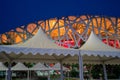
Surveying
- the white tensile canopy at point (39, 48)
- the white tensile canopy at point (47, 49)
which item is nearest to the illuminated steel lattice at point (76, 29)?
the white tensile canopy at point (47, 49)

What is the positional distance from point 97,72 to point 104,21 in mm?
35660

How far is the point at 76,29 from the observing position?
5831cm

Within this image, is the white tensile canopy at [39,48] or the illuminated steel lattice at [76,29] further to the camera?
the illuminated steel lattice at [76,29]

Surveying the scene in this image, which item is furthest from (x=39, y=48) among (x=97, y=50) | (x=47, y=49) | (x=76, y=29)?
(x=76, y=29)

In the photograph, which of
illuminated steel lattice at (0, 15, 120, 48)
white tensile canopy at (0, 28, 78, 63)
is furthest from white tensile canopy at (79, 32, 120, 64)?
illuminated steel lattice at (0, 15, 120, 48)

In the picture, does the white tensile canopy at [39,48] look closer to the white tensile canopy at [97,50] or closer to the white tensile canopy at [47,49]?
the white tensile canopy at [47,49]

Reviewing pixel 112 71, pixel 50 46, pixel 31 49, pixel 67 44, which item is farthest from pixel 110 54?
pixel 67 44

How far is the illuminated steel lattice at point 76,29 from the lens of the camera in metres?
56.6

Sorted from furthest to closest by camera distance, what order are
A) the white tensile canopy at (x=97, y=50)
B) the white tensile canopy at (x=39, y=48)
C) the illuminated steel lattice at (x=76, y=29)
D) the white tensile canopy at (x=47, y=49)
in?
the illuminated steel lattice at (x=76, y=29)
the white tensile canopy at (x=97, y=50)
the white tensile canopy at (x=47, y=49)
the white tensile canopy at (x=39, y=48)

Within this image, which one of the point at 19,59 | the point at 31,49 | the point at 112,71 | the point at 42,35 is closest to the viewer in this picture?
the point at 31,49

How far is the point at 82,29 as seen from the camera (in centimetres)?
5816

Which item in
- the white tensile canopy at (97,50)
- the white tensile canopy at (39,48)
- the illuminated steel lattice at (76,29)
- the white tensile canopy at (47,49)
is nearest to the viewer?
the white tensile canopy at (39,48)

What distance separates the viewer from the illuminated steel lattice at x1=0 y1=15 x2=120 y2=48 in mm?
56562

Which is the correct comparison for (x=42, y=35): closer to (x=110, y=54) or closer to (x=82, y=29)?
(x=110, y=54)
